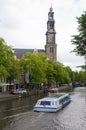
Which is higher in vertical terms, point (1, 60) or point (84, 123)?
point (1, 60)

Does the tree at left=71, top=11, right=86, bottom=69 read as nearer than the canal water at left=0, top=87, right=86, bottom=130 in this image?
Yes

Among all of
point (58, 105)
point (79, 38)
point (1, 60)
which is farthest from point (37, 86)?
point (79, 38)

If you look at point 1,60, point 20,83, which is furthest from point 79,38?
point 20,83

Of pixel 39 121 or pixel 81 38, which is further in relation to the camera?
pixel 39 121

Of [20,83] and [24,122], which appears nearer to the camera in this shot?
[24,122]

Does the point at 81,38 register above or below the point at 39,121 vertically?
above

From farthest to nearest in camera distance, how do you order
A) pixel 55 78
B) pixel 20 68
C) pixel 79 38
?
pixel 55 78 < pixel 20 68 < pixel 79 38

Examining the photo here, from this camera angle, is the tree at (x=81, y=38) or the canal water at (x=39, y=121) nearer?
the tree at (x=81, y=38)

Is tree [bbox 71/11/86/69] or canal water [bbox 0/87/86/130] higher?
tree [bbox 71/11/86/69]

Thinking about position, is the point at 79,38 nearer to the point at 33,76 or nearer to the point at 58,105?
the point at 58,105

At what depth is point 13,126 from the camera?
42.8 metres

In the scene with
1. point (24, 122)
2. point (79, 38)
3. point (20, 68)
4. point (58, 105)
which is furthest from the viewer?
point (20, 68)

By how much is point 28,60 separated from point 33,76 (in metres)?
6.06

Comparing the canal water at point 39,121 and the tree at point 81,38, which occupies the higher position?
the tree at point 81,38
